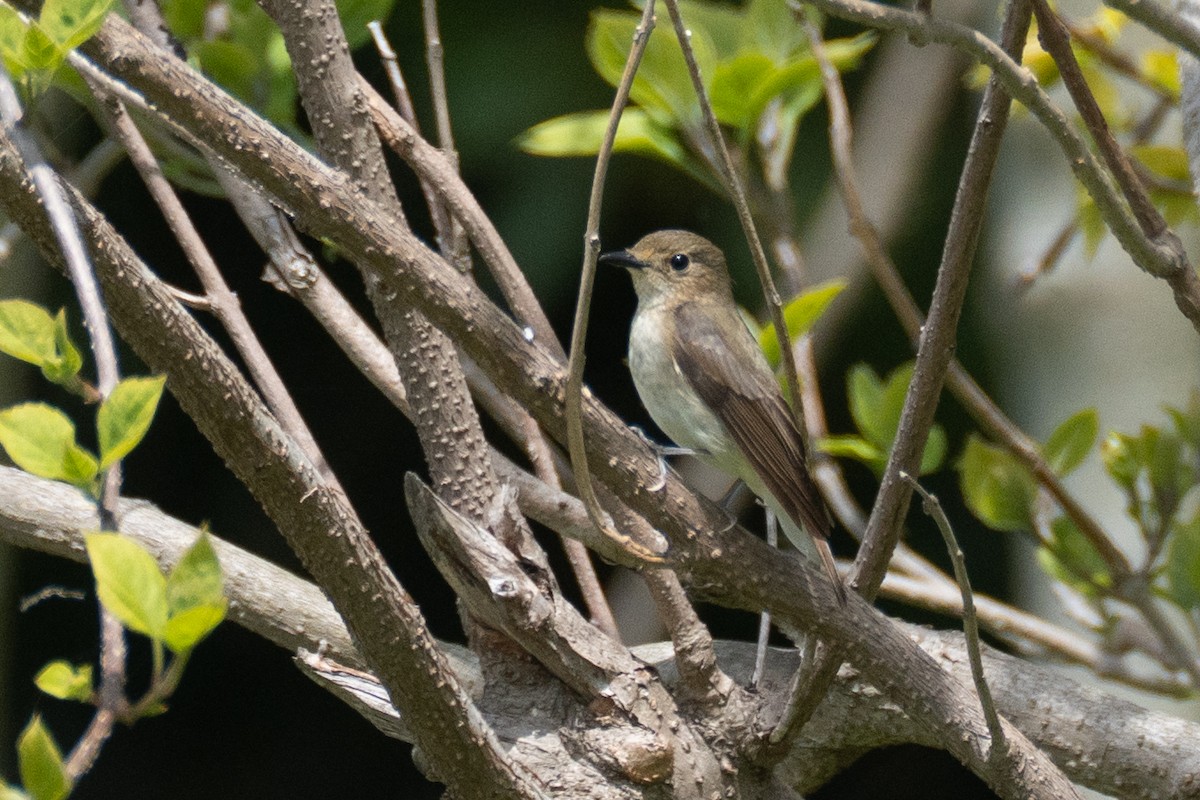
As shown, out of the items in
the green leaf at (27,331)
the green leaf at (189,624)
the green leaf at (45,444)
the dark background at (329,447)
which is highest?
the green leaf at (27,331)

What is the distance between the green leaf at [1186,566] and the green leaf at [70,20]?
7.28 feet

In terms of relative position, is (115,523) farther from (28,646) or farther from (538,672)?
(28,646)

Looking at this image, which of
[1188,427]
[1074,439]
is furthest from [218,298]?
[1188,427]

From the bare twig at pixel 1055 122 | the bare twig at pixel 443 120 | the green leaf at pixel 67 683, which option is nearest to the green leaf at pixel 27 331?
the green leaf at pixel 67 683

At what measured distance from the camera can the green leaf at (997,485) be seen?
265 centimetres

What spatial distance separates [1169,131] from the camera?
3.85 metres

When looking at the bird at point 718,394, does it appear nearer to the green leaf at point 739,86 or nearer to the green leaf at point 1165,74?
the green leaf at point 739,86

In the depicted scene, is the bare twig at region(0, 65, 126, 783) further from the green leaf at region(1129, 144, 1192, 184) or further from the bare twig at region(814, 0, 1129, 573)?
the green leaf at region(1129, 144, 1192, 184)

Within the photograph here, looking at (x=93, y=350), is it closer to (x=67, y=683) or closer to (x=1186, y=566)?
(x=67, y=683)

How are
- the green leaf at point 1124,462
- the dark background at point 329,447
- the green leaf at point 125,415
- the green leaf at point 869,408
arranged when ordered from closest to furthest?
the green leaf at point 125,415, the green leaf at point 1124,462, the green leaf at point 869,408, the dark background at point 329,447

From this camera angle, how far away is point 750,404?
9.53 feet

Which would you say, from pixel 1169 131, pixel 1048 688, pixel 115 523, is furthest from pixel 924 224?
pixel 115 523

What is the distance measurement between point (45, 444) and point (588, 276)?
25.5 inches

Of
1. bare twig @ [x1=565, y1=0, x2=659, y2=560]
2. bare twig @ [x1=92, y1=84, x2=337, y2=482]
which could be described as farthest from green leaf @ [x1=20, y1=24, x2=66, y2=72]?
bare twig @ [x1=92, y1=84, x2=337, y2=482]
